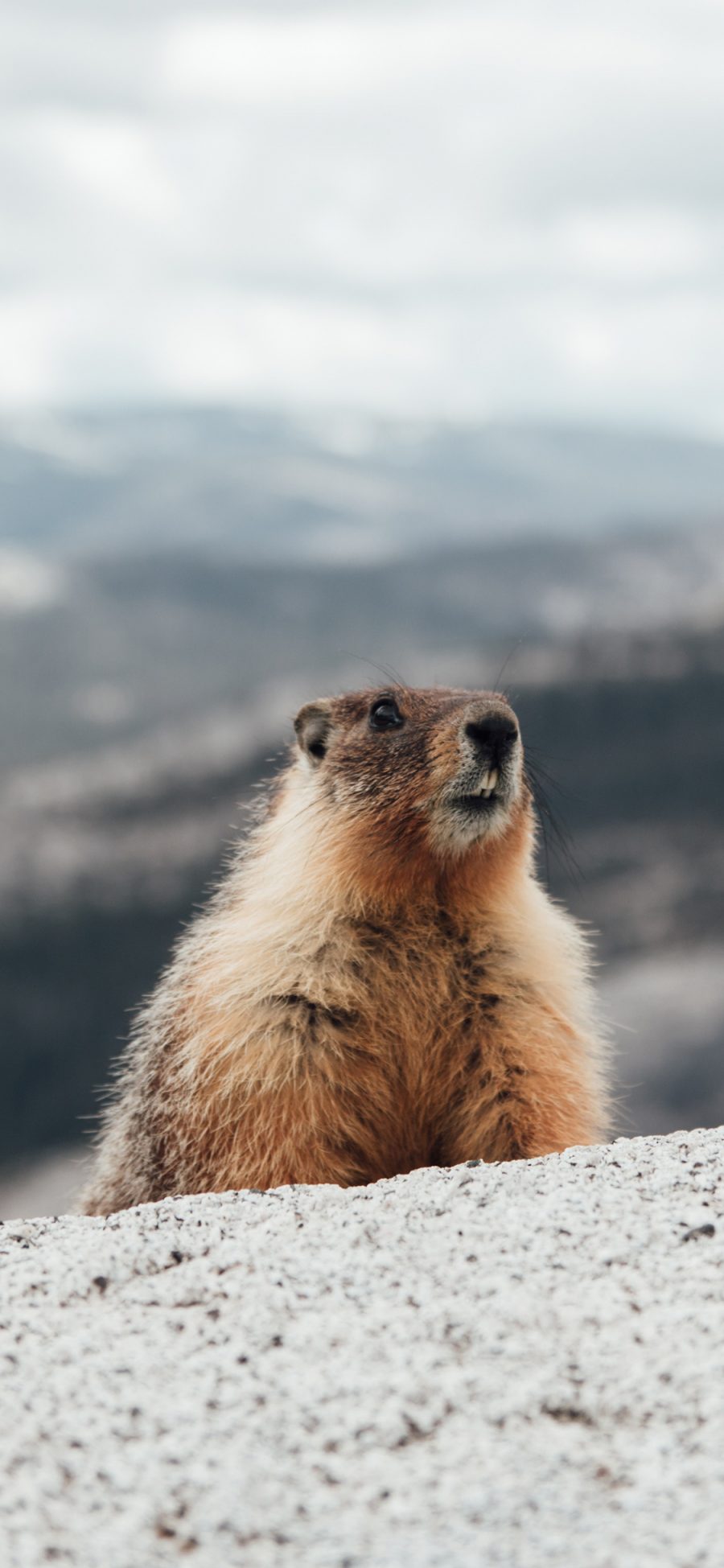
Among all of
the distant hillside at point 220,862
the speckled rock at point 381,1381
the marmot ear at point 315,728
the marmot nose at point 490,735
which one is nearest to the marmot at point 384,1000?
the marmot nose at point 490,735

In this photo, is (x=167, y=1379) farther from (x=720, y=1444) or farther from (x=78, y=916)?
(x=78, y=916)

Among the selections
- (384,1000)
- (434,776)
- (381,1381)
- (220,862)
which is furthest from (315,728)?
(220,862)

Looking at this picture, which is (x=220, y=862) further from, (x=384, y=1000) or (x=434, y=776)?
(x=384, y=1000)

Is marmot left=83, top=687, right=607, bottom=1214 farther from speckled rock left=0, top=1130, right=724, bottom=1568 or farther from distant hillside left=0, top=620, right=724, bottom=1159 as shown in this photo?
distant hillside left=0, top=620, right=724, bottom=1159

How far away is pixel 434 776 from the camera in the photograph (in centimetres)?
555

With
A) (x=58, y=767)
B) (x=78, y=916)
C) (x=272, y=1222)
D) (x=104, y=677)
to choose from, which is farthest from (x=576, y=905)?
(x=104, y=677)

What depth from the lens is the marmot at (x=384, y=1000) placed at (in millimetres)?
5047

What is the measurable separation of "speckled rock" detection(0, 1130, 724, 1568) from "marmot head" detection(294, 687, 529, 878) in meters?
1.80

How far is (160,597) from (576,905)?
376 ft

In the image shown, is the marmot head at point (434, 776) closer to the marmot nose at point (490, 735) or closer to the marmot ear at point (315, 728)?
the marmot nose at point (490, 735)

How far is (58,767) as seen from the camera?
4375 centimetres

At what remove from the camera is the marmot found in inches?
199

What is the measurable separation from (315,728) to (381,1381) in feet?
13.2

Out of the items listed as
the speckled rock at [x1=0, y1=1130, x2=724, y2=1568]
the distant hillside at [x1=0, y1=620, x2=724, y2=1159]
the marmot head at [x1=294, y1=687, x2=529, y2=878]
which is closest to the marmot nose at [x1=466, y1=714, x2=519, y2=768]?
the marmot head at [x1=294, y1=687, x2=529, y2=878]
